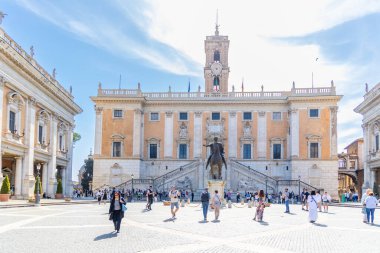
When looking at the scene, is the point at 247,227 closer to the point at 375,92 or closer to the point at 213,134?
the point at 375,92

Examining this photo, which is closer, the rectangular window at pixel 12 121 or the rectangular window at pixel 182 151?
the rectangular window at pixel 12 121

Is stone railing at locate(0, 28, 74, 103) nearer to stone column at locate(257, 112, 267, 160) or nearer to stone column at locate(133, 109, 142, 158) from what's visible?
stone column at locate(133, 109, 142, 158)

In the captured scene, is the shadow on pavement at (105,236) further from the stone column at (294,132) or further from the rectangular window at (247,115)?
the rectangular window at (247,115)

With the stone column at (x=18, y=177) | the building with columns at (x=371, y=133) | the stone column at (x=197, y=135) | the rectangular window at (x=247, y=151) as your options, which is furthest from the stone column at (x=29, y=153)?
the building with columns at (x=371, y=133)

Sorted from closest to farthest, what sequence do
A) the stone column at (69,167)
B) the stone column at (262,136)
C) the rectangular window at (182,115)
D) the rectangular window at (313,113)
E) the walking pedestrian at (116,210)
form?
the walking pedestrian at (116,210) < the stone column at (69,167) < the rectangular window at (313,113) < the stone column at (262,136) < the rectangular window at (182,115)

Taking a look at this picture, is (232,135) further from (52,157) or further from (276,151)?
(52,157)

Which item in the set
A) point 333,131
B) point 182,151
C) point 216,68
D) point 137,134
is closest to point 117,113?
point 137,134

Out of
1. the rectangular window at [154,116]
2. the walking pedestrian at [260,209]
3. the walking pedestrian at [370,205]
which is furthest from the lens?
the rectangular window at [154,116]

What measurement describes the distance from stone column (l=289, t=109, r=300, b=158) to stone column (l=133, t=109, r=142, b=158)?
18.6 m

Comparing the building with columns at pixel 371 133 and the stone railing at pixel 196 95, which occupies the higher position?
the stone railing at pixel 196 95

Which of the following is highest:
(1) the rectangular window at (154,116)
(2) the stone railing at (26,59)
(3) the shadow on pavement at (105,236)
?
(2) the stone railing at (26,59)

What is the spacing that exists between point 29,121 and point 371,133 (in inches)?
1357

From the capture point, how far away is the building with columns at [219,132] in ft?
189

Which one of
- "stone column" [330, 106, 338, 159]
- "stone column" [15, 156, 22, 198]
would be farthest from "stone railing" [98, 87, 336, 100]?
"stone column" [15, 156, 22, 198]
